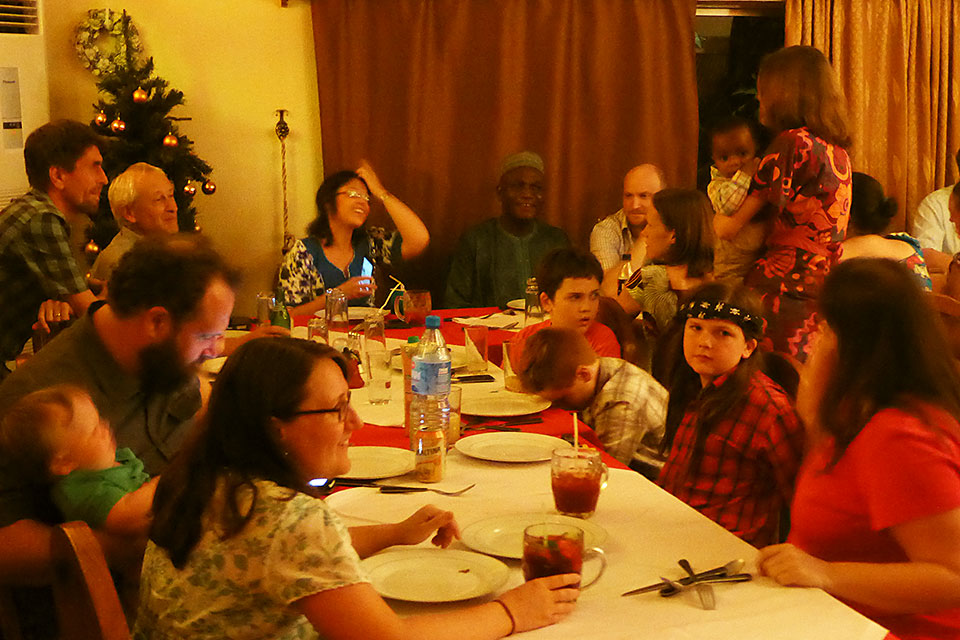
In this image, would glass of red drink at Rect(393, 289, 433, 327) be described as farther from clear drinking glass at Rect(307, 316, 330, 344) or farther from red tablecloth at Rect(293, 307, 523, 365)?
clear drinking glass at Rect(307, 316, 330, 344)

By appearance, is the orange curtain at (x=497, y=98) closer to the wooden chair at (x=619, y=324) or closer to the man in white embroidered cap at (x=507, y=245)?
the man in white embroidered cap at (x=507, y=245)

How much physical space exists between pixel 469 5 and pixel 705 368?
135 inches

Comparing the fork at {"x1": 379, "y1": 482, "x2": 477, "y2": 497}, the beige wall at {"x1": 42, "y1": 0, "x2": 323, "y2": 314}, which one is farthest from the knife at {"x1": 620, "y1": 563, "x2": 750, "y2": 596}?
the beige wall at {"x1": 42, "y1": 0, "x2": 323, "y2": 314}

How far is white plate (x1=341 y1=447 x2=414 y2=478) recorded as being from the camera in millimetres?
1944

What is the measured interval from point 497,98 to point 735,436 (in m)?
3.48

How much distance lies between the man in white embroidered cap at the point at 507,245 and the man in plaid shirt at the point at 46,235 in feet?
6.34

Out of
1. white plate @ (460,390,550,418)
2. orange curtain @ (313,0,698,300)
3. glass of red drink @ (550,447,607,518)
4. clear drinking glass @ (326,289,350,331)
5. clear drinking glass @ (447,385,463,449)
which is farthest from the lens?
orange curtain @ (313,0,698,300)

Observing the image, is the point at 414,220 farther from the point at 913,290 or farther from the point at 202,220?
the point at 913,290

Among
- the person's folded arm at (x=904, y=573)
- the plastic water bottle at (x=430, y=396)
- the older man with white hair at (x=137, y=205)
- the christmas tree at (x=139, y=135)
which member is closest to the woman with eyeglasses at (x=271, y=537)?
the person's folded arm at (x=904, y=573)

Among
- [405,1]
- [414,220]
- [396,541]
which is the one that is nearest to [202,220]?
[414,220]

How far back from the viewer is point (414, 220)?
15.5 feet

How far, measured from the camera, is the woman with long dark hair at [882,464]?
142 centimetres

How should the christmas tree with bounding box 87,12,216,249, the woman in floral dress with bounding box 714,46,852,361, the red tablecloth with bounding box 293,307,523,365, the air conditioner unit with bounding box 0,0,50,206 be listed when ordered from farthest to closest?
the air conditioner unit with bounding box 0,0,50,206 → the christmas tree with bounding box 87,12,216,249 → the red tablecloth with bounding box 293,307,523,365 → the woman in floral dress with bounding box 714,46,852,361

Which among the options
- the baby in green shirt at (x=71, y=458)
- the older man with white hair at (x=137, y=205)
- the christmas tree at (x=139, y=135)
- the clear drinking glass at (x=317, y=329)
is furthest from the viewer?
the christmas tree at (x=139, y=135)
